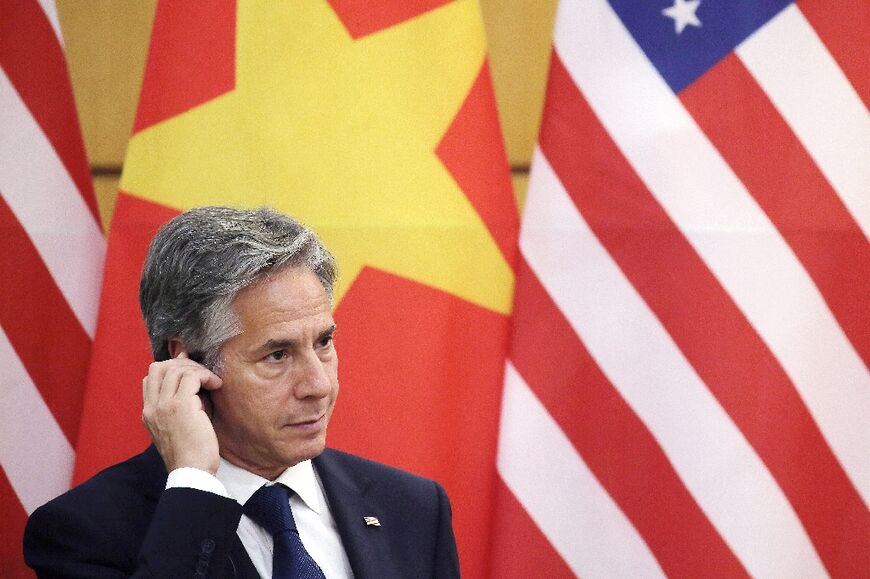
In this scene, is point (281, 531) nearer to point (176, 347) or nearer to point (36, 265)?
point (176, 347)

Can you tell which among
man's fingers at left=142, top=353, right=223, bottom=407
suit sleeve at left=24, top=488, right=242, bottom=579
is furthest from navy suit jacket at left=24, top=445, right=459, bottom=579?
man's fingers at left=142, top=353, right=223, bottom=407

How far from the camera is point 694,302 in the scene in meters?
2.57

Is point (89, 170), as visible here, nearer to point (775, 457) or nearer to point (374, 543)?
point (374, 543)

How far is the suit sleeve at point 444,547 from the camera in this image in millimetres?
1943

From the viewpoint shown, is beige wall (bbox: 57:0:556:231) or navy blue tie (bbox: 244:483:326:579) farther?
beige wall (bbox: 57:0:556:231)

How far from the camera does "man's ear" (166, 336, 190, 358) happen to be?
5.82 feet

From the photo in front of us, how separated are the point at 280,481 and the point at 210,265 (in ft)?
1.29

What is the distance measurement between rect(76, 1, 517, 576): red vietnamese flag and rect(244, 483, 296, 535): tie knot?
0.92 meters

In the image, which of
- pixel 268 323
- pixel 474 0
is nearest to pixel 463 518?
pixel 268 323

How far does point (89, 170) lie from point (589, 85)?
134 centimetres

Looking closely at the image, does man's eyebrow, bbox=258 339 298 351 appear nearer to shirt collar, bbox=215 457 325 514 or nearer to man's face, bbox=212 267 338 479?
man's face, bbox=212 267 338 479

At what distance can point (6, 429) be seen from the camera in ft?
8.98

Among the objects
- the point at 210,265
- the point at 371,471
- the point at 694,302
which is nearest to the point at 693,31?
the point at 694,302

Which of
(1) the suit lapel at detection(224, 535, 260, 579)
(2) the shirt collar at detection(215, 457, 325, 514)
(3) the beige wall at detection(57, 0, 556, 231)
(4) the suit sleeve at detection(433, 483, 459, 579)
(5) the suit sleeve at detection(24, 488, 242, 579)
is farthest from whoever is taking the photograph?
(3) the beige wall at detection(57, 0, 556, 231)
